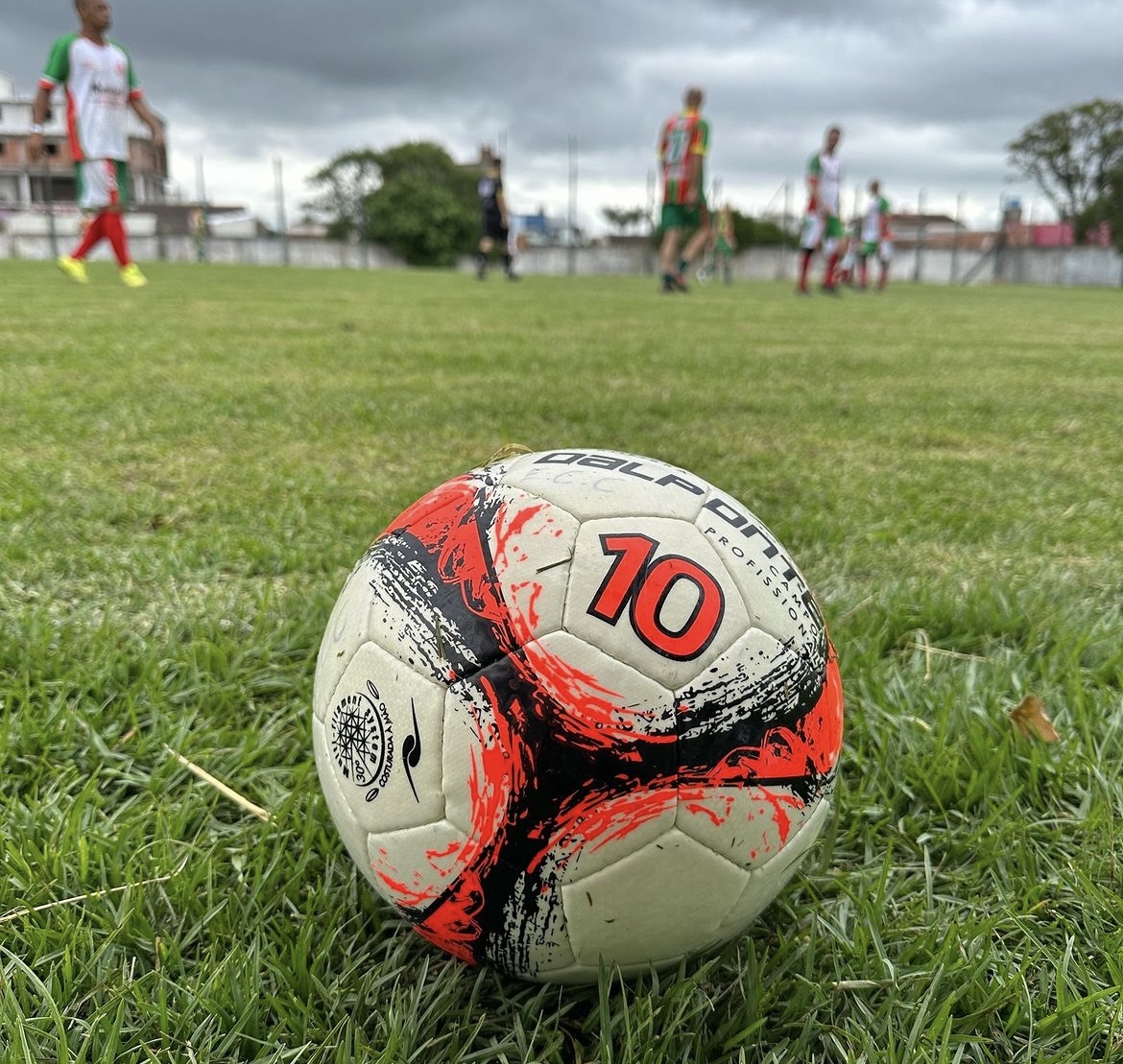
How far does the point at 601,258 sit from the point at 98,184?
141ft

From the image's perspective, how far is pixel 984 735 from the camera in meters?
1.66

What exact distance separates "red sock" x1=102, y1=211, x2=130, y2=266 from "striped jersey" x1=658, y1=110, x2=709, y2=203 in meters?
7.73

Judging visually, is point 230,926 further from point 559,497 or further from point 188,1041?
point 559,497

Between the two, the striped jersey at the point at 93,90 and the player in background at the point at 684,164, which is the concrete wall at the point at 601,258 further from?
the striped jersey at the point at 93,90

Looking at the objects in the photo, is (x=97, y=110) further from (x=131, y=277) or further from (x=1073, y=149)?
(x=1073, y=149)

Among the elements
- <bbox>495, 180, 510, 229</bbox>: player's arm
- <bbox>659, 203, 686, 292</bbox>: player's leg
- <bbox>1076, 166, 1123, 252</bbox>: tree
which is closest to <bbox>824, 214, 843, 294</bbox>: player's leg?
<bbox>659, 203, 686, 292</bbox>: player's leg

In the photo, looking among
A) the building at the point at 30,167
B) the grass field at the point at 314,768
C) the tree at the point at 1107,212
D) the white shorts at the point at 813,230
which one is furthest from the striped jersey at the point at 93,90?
the building at the point at 30,167

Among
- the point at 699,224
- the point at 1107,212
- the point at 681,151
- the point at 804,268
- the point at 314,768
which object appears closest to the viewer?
the point at 314,768

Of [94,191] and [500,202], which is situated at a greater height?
[500,202]

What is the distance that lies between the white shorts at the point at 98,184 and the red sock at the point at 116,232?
7.4 inches

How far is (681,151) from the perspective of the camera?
42.9ft

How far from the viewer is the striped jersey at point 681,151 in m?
13.0

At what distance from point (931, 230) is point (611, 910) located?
73.7m

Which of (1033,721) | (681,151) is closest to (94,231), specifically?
(681,151)
